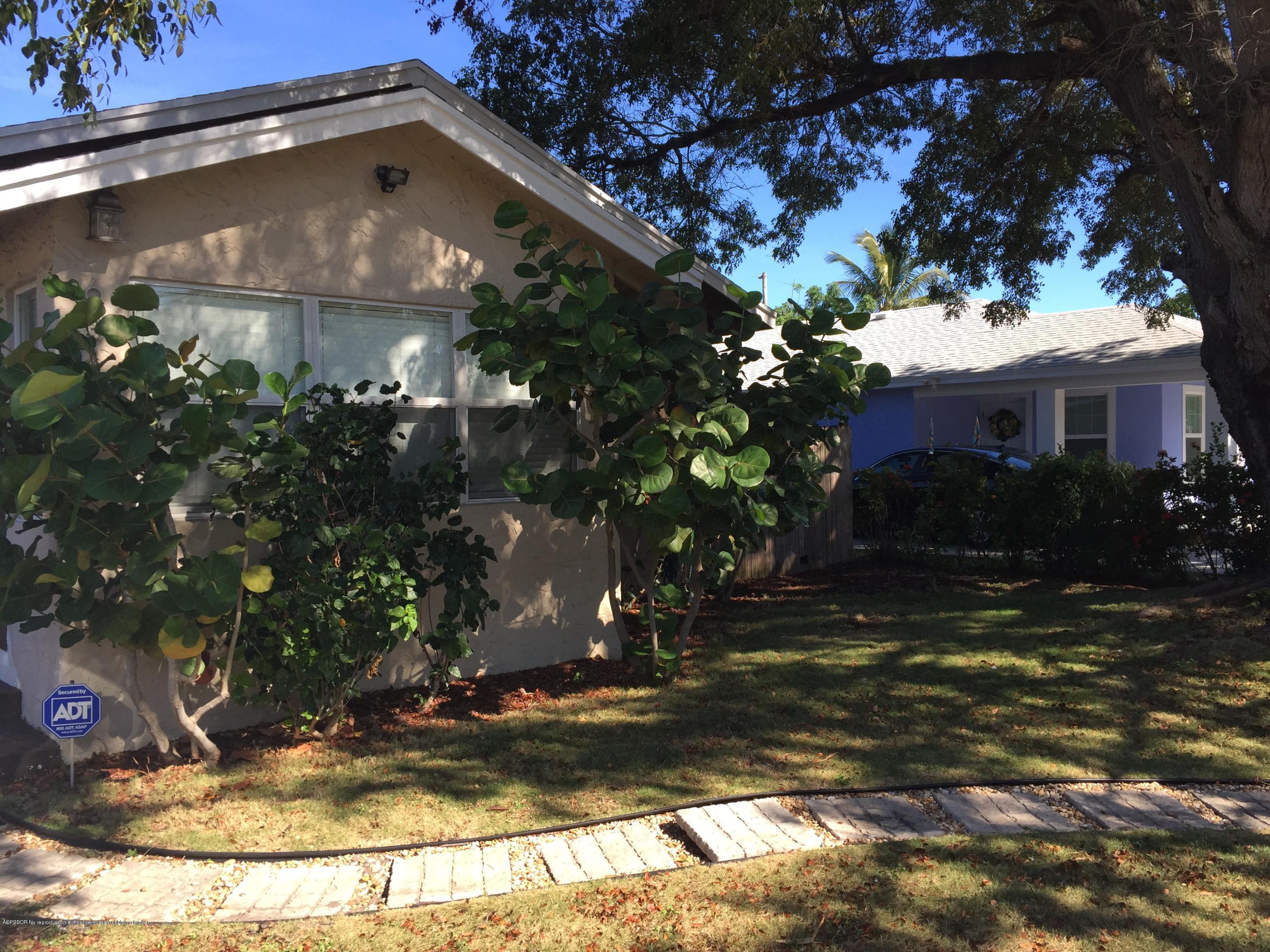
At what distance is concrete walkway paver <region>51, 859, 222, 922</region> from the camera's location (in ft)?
11.8

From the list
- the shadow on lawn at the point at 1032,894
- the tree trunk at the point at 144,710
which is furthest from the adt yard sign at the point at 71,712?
the shadow on lawn at the point at 1032,894

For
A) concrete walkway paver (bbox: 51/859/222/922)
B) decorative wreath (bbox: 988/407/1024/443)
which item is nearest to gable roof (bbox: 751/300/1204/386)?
decorative wreath (bbox: 988/407/1024/443)

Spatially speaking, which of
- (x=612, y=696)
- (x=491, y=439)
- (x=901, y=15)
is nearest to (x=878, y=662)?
(x=612, y=696)

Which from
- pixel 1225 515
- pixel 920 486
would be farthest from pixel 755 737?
pixel 920 486

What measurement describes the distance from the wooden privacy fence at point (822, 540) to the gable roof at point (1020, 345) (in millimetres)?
2569

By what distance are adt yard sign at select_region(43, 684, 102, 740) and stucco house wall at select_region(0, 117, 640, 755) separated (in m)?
0.52

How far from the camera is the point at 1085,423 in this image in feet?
62.5

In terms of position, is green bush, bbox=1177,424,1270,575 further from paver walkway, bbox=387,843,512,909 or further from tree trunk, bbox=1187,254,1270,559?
paver walkway, bbox=387,843,512,909

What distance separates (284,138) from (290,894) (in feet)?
13.0

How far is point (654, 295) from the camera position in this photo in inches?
232

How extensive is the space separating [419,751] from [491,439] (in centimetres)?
234

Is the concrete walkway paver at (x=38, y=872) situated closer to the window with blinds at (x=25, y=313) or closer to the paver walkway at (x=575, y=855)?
the paver walkway at (x=575, y=855)

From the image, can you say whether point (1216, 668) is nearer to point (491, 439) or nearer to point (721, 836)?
point (721, 836)

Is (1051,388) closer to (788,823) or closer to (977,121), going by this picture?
(977,121)
